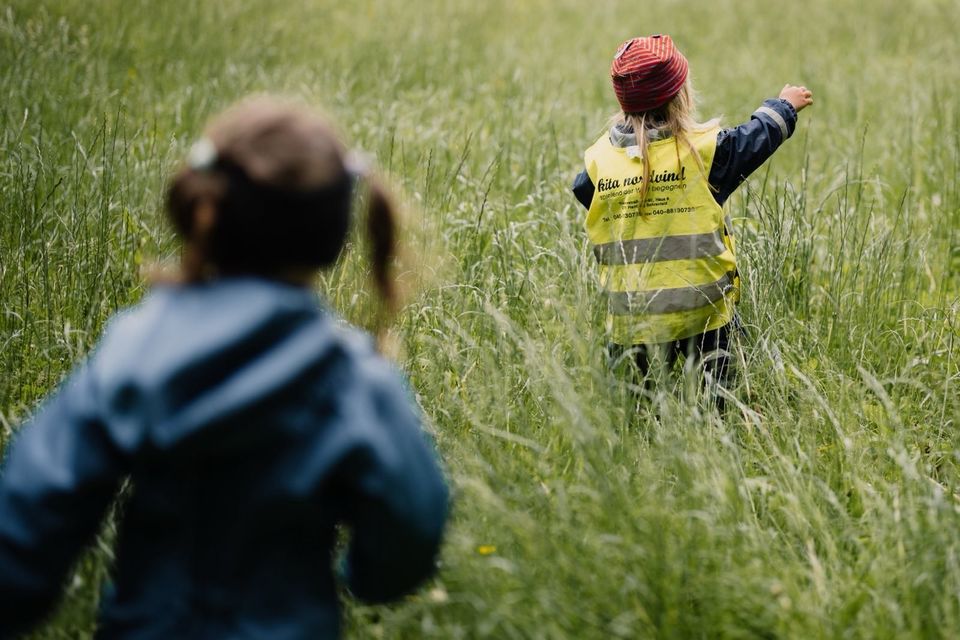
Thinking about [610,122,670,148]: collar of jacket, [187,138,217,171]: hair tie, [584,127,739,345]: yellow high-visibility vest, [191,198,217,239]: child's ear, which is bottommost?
[584,127,739,345]: yellow high-visibility vest

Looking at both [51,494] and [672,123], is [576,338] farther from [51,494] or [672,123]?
[51,494]

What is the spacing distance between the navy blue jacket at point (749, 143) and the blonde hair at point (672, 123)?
6 cm

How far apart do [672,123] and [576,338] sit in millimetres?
997

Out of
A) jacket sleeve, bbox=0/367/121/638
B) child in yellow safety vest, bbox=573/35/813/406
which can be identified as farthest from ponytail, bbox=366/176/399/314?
child in yellow safety vest, bbox=573/35/813/406

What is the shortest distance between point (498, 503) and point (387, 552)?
493mm

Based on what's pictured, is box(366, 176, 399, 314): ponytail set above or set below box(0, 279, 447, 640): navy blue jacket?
above

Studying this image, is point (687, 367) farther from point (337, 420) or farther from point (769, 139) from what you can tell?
point (337, 420)

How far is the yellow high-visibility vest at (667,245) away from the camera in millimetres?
2688

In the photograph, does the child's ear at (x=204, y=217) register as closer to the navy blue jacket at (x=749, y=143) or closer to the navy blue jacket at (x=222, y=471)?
the navy blue jacket at (x=222, y=471)

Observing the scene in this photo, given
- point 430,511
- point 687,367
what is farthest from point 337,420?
point 687,367

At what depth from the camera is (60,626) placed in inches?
68.9

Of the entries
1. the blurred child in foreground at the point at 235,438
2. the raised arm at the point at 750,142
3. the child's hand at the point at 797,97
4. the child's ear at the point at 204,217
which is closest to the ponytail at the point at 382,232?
the blurred child in foreground at the point at 235,438

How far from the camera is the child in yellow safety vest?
8.77ft

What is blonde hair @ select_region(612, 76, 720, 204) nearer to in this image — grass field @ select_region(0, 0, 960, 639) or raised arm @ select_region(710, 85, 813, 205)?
raised arm @ select_region(710, 85, 813, 205)
